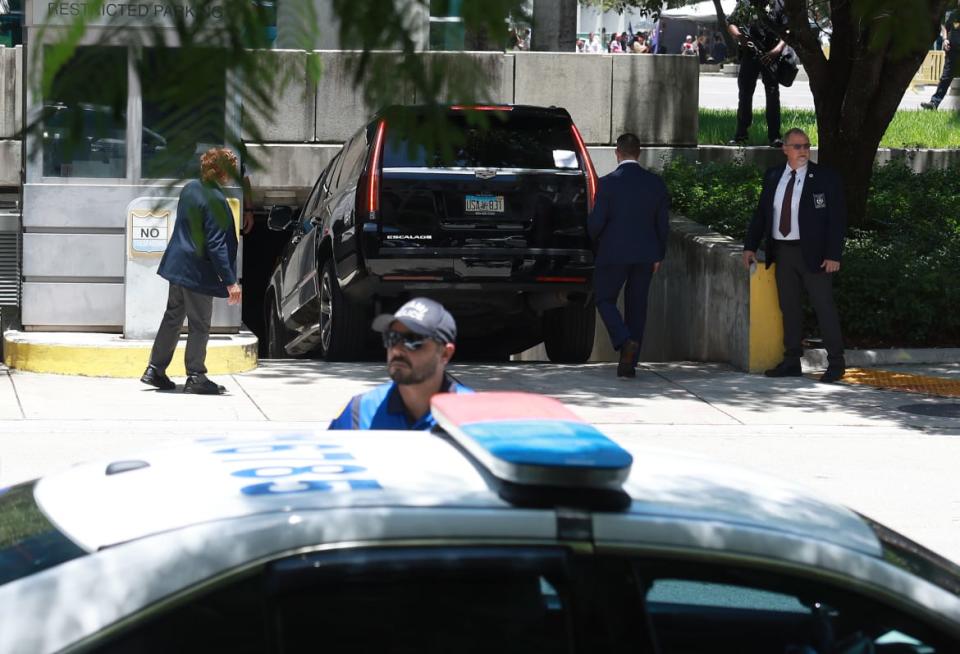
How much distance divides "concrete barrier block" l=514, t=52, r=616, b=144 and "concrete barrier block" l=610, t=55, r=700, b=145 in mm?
110

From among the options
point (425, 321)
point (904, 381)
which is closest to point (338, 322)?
point (904, 381)

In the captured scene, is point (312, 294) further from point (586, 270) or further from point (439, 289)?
point (586, 270)

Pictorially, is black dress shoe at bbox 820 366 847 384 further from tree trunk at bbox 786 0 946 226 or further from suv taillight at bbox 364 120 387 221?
suv taillight at bbox 364 120 387 221

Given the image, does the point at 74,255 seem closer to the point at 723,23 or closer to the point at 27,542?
the point at 723,23

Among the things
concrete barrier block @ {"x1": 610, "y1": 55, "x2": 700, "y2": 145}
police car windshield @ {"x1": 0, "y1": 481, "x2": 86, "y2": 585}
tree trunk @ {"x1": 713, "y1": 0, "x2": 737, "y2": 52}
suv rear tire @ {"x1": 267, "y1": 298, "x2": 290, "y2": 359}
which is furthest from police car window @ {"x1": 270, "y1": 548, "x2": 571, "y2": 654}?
concrete barrier block @ {"x1": 610, "y1": 55, "x2": 700, "y2": 145}

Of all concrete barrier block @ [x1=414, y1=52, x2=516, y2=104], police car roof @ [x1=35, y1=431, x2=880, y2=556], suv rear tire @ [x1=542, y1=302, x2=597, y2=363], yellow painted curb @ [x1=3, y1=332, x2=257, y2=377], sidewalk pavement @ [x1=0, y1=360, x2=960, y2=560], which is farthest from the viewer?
suv rear tire @ [x1=542, y1=302, x2=597, y2=363]

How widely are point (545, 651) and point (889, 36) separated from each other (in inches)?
64.4

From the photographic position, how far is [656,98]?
1727 cm

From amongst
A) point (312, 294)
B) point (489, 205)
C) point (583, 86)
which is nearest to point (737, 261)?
point (489, 205)

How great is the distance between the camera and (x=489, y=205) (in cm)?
1164

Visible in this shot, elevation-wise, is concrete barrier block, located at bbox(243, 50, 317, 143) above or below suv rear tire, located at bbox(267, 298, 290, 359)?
above

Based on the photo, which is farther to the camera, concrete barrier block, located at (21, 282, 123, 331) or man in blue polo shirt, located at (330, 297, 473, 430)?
concrete barrier block, located at (21, 282, 123, 331)

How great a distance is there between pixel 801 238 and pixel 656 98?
5.52 metres

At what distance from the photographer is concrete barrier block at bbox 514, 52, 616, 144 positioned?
16906 millimetres
